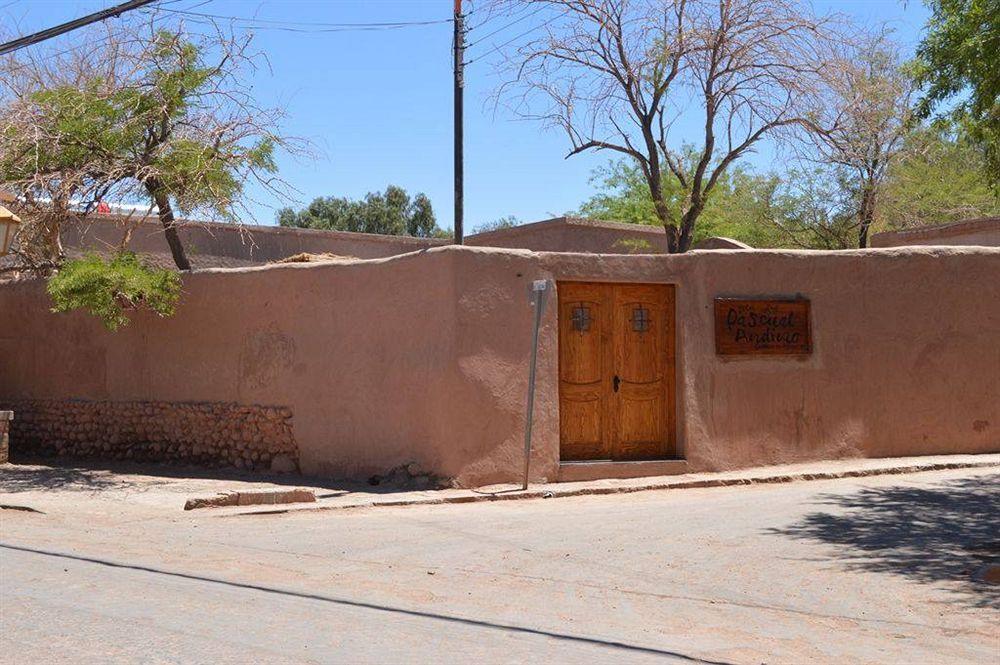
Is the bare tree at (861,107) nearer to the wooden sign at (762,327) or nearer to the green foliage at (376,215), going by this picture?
the wooden sign at (762,327)

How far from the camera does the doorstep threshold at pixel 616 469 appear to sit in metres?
13.5

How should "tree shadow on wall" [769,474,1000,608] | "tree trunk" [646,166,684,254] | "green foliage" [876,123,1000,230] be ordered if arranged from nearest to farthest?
"tree shadow on wall" [769,474,1000,608]
"tree trunk" [646,166,684,254]
"green foliage" [876,123,1000,230]

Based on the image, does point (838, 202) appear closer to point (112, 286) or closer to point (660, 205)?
point (660, 205)

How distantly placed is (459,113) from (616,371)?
7.34 m

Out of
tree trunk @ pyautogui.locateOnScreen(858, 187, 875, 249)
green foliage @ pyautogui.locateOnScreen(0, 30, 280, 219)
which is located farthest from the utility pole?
tree trunk @ pyautogui.locateOnScreen(858, 187, 875, 249)

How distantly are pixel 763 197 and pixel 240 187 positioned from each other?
21942 millimetres

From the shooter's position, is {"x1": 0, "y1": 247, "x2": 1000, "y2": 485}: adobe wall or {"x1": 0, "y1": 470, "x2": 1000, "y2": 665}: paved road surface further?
{"x1": 0, "y1": 247, "x2": 1000, "y2": 485}: adobe wall

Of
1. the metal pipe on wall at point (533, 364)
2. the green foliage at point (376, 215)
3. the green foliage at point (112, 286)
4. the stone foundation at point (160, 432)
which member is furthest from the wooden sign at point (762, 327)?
the green foliage at point (376, 215)

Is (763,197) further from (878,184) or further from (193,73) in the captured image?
(193,73)

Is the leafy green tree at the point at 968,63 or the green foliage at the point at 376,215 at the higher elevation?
the green foliage at the point at 376,215

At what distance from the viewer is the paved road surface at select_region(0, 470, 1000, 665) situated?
626 cm

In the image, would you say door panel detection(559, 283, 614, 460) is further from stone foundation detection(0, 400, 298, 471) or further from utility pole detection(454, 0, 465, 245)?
utility pole detection(454, 0, 465, 245)

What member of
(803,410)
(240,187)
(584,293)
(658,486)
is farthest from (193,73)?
(803,410)

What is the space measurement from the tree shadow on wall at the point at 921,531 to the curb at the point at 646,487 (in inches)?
38.5
